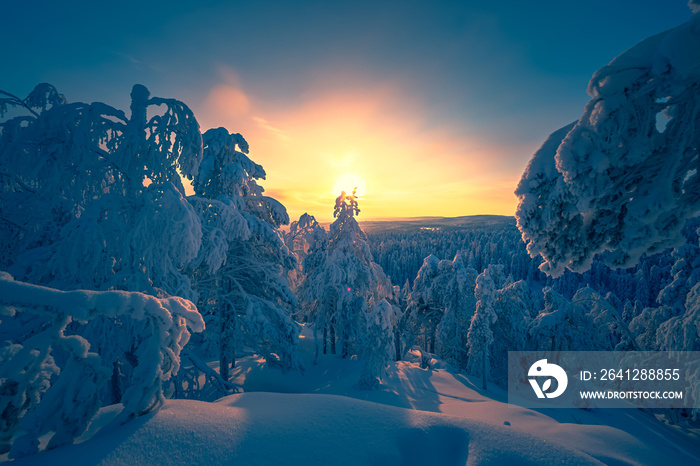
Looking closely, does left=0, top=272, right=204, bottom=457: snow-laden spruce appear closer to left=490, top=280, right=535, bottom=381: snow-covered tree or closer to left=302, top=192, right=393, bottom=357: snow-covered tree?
left=302, top=192, right=393, bottom=357: snow-covered tree

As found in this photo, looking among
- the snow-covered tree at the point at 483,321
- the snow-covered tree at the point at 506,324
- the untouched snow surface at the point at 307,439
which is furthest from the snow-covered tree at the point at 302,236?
the snow-covered tree at the point at 506,324

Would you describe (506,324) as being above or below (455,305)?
below

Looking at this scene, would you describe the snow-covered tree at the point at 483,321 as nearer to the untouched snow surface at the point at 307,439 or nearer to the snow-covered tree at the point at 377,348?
the snow-covered tree at the point at 377,348

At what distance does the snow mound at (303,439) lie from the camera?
2.46m

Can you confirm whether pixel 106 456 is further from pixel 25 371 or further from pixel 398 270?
pixel 398 270

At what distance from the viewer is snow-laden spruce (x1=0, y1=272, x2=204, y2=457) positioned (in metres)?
2.47

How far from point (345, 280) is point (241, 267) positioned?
23.8 ft

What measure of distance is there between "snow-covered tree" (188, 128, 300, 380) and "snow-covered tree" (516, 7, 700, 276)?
7402 mm

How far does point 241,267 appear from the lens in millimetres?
9461

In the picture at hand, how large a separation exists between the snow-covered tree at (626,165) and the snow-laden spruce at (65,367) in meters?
5.20

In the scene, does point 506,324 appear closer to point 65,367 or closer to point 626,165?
point 626,165

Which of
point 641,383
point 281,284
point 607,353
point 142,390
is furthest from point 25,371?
point 607,353

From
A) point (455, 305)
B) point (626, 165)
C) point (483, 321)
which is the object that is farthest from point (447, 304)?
point (626, 165)

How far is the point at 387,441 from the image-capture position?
119 inches
